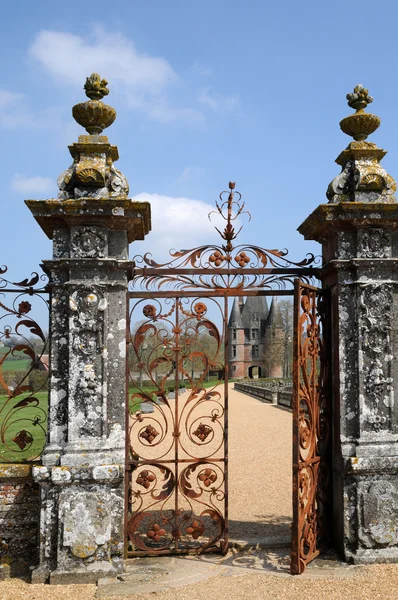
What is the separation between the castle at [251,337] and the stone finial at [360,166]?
52.0 m

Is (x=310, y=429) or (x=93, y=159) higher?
(x=93, y=159)

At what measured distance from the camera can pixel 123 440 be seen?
16.6 ft

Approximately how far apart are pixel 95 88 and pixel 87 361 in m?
2.82

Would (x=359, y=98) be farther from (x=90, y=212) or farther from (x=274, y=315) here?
(x=274, y=315)

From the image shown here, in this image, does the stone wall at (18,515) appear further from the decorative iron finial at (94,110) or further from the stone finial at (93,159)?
the decorative iron finial at (94,110)

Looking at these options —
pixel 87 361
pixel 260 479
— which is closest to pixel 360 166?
pixel 87 361

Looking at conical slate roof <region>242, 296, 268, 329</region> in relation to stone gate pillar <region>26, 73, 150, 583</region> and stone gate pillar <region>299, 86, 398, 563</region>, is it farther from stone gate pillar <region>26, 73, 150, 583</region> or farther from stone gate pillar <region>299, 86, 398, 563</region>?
stone gate pillar <region>26, 73, 150, 583</region>

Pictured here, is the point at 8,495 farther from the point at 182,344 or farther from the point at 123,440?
the point at 182,344

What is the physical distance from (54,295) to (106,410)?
4.09 feet

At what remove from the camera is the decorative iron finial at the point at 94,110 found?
536 cm

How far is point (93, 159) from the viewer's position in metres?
5.36

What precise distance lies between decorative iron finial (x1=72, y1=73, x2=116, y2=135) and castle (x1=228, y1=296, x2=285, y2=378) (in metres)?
52.6

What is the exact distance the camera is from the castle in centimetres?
6051

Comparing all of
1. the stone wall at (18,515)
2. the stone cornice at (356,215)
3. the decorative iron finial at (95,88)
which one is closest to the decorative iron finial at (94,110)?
the decorative iron finial at (95,88)
